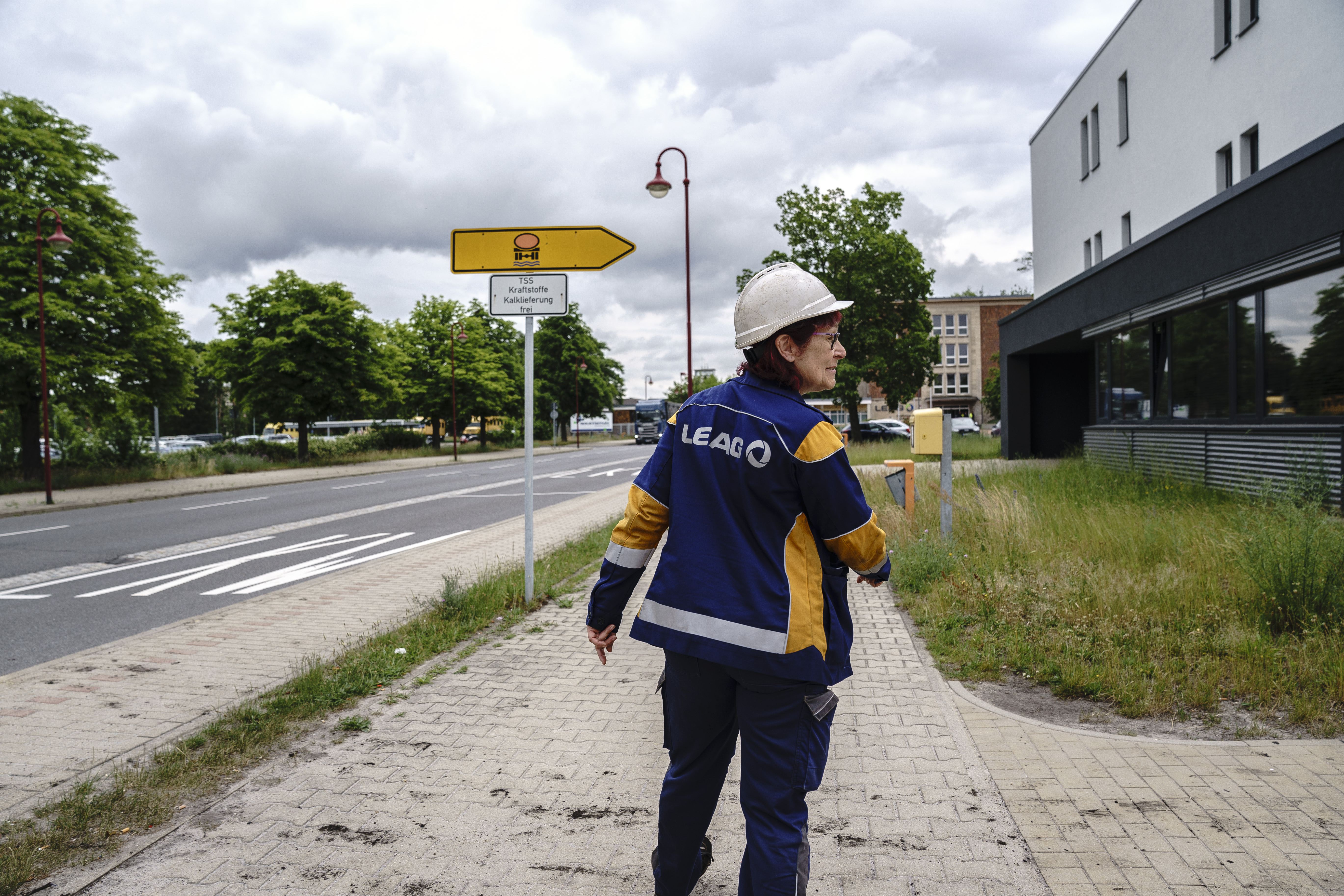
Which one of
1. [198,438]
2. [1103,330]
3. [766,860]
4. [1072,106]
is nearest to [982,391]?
[1072,106]

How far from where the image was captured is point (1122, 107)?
782 inches

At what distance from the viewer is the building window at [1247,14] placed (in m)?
13.9

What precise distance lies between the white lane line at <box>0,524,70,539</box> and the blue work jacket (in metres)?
14.3

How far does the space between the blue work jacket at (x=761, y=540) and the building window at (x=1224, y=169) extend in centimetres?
1688

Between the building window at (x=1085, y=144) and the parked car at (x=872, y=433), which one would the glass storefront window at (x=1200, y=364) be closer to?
the building window at (x=1085, y=144)

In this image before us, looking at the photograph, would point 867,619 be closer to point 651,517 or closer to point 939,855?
point 939,855

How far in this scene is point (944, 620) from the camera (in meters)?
5.96

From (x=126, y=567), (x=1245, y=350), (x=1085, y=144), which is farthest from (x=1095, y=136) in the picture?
(x=126, y=567)

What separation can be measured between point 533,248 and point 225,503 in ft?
45.9

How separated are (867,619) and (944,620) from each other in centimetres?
66

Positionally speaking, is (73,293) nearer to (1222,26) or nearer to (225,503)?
(225,503)

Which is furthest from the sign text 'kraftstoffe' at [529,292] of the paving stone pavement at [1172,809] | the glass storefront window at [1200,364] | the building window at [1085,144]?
the building window at [1085,144]

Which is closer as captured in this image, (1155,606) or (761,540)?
(761,540)

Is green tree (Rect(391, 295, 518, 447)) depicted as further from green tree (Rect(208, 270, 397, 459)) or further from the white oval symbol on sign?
the white oval symbol on sign
